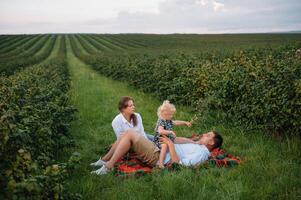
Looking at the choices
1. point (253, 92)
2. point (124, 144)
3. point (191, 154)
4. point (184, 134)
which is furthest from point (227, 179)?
point (184, 134)

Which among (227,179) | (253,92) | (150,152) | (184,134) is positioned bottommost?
(184,134)

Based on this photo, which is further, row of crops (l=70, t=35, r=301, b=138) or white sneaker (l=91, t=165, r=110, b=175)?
row of crops (l=70, t=35, r=301, b=138)

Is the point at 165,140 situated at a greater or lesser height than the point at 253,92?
lesser

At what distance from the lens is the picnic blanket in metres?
5.79

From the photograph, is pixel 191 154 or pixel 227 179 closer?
pixel 227 179

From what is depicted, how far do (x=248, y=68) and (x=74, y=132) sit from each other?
4225mm

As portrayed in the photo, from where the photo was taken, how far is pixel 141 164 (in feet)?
20.4

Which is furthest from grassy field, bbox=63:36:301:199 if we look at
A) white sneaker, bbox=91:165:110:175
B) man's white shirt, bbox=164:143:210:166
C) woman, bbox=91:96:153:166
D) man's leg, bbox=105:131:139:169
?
woman, bbox=91:96:153:166

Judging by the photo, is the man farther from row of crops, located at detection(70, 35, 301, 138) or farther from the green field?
row of crops, located at detection(70, 35, 301, 138)

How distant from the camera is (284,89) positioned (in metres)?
6.81

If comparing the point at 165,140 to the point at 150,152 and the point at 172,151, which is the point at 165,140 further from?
the point at 150,152

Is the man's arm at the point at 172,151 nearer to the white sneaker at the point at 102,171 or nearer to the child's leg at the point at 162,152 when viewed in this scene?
the child's leg at the point at 162,152

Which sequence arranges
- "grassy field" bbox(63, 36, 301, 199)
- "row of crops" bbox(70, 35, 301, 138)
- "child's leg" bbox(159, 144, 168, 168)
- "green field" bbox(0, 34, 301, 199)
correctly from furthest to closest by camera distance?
"row of crops" bbox(70, 35, 301, 138), "child's leg" bbox(159, 144, 168, 168), "grassy field" bbox(63, 36, 301, 199), "green field" bbox(0, 34, 301, 199)

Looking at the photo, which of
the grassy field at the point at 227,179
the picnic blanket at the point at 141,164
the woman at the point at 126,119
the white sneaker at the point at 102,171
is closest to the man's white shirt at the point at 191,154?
the picnic blanket at the point at 141,164
